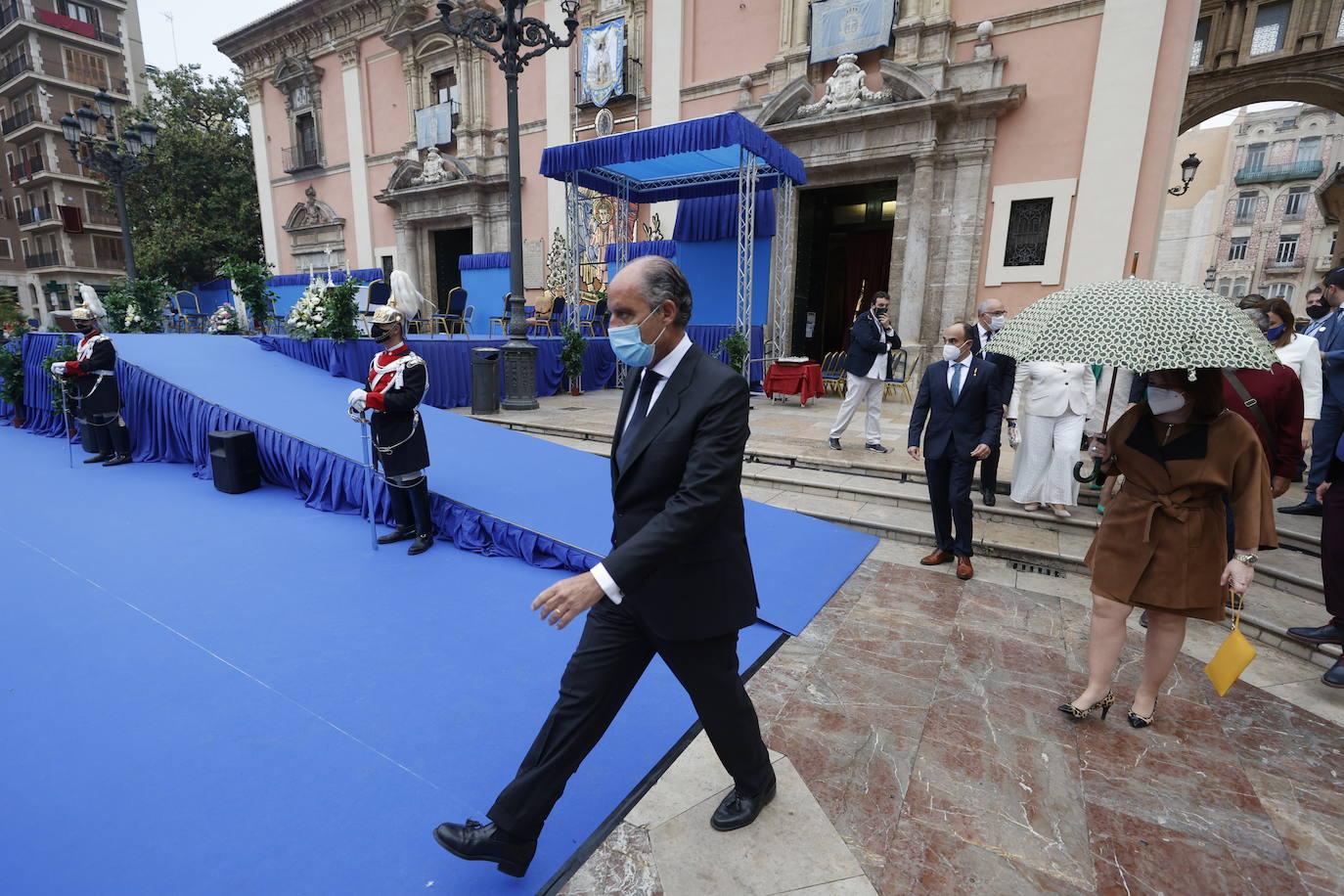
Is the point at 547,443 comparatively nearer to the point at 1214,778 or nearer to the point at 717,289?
the point at 1214,778

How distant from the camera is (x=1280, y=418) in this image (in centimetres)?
313

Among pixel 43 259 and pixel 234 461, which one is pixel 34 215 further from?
pixel 234 461

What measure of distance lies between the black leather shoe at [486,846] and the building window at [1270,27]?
19330mm

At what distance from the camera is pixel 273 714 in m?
2.45

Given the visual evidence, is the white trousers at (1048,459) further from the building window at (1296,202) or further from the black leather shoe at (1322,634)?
the building window at (1296,202)

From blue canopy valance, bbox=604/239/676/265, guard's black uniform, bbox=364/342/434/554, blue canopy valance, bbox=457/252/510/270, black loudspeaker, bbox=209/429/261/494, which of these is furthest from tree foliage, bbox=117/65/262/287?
guard's black uniform, bbox=364/342/434/554

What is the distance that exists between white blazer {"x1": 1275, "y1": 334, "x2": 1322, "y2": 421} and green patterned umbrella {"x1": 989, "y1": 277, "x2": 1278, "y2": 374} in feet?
11.3

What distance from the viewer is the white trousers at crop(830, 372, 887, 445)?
6293 millimetres

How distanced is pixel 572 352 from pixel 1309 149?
44.4 meters

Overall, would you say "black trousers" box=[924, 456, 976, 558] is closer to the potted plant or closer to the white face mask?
the white face mask

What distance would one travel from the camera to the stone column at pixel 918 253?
9977 millimetres

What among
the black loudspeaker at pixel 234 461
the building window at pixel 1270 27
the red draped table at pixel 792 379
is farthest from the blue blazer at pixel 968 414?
the building window at pixel 1270 27

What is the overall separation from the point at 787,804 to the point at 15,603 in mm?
4309

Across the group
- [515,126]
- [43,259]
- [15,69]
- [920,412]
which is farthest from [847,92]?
[15,69]
